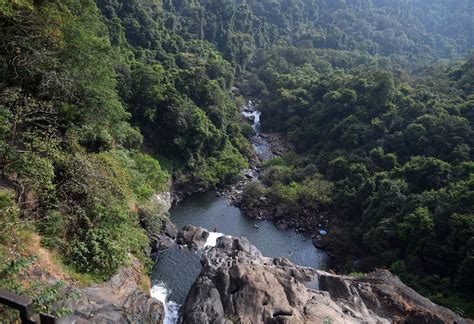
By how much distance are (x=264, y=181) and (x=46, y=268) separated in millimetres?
33161

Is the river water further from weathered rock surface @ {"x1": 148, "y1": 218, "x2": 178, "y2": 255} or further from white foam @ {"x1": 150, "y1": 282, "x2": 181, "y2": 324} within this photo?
weathered rock surface @ {"x1": 148, "y1": 218, "x2": 178, "y2": 255}

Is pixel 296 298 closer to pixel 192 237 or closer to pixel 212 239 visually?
pixel 192 237

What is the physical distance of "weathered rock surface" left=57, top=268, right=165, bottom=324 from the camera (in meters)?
13.4

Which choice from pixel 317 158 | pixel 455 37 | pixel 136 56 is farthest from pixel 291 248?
pixel 455 37

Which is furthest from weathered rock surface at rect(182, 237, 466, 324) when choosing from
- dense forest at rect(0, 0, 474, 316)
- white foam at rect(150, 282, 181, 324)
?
dense forest at rect(0, 0, 474, 316)

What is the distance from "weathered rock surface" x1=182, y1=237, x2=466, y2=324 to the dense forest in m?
4.41

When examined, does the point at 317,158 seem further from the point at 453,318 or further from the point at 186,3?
the point at 186,3

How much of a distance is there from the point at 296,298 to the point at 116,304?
29.1ft

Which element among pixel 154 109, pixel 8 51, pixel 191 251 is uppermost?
pixel 8 51

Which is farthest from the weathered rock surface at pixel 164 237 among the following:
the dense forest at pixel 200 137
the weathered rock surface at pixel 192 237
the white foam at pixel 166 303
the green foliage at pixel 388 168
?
the green foliage at pixel 388 168

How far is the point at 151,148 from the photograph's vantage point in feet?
144

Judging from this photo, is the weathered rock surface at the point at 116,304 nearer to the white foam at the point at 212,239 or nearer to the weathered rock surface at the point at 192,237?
the weathered rock surface at the point at 192,237

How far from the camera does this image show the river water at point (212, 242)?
26.7 metres

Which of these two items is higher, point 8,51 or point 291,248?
point 8,51
